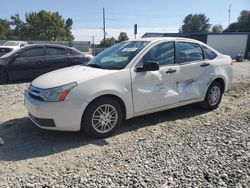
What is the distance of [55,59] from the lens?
35.3 ft

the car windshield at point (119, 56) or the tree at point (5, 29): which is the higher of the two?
the tree at point (5, 29)

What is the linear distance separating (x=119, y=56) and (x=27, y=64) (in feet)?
19.1

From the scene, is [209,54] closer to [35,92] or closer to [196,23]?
[35,92]

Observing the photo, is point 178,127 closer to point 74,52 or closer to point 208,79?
point 208,79

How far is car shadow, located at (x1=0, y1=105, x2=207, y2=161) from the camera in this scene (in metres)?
4.27

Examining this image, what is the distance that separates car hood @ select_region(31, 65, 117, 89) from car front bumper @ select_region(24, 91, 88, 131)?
32cm

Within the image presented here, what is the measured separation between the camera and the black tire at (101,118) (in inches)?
181

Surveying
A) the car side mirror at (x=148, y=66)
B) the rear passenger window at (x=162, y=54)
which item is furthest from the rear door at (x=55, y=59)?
the car side mirror at (x=148, y=66)

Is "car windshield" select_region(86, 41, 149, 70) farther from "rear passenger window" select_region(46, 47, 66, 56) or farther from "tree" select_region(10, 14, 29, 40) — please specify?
"tree" select_region(10, 14, 29, 40)

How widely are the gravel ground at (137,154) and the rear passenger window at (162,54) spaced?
115 centimetres

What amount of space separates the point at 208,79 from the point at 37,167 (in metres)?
3.97

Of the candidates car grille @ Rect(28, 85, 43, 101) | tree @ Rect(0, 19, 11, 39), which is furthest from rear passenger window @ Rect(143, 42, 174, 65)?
tree @ Rect(0, 19, 11, 39)

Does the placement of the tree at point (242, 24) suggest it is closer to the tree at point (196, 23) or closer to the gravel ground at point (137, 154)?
the tree at point (196, 23)

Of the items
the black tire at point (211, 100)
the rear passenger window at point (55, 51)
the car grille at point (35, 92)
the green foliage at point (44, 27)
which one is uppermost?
the green foliage at point (44, 27)
